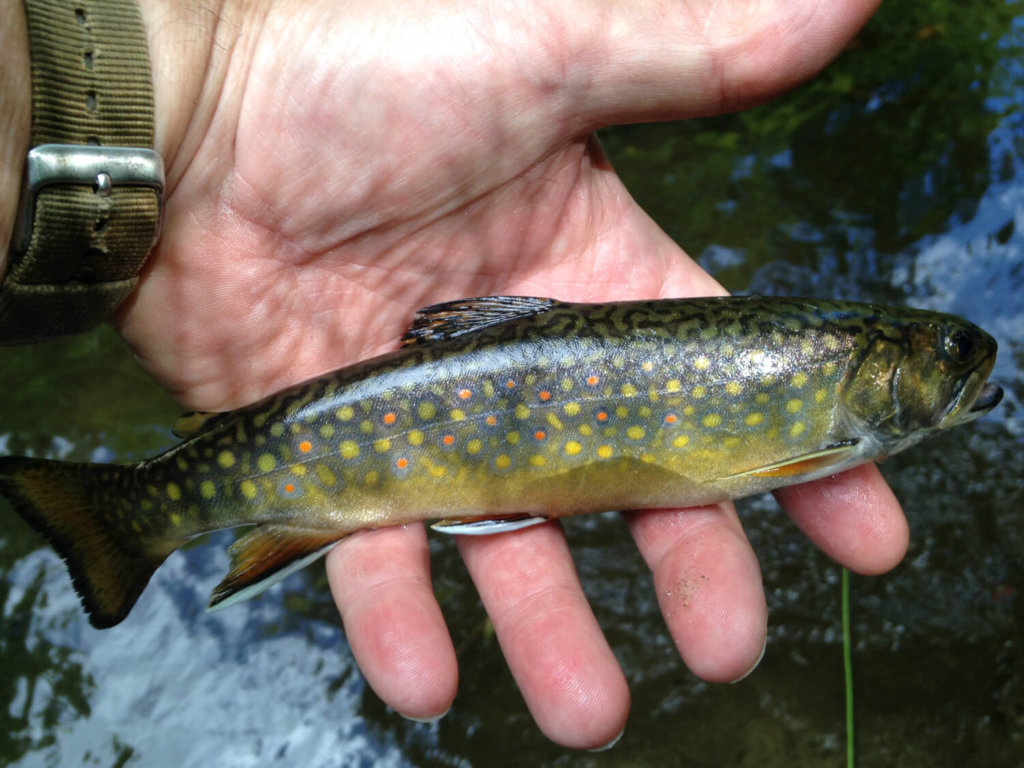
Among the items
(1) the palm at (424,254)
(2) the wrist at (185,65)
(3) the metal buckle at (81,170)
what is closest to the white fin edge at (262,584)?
(1) the palm at (424,254)

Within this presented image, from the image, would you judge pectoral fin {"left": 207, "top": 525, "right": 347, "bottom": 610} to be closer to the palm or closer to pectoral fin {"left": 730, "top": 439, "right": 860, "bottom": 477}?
the palm

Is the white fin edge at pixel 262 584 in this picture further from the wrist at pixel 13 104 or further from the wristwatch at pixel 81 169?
the wrist at pixel 13 104

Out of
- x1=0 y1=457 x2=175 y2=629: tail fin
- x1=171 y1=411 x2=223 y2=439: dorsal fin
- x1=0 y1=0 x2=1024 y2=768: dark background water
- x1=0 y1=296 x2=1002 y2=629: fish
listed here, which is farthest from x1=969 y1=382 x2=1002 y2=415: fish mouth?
Result: x1=0 y1=457 x2=175 y2=629: tail fin

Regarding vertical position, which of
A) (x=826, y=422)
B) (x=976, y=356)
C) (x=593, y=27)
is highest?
(x=593, y=27)

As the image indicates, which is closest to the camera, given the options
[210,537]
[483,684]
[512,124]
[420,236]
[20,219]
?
[20,219]

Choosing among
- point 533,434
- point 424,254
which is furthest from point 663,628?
point 424,254

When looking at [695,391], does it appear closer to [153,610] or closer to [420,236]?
[420,236]

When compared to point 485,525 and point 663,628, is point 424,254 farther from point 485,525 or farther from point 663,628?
point 663,628

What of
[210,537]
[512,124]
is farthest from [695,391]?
[210,537]
